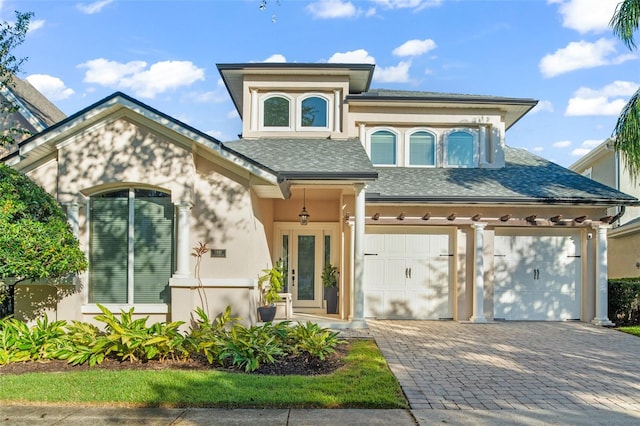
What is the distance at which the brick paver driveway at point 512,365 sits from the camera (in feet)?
20.6

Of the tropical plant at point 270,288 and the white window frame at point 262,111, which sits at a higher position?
the white window frame at point 262,111

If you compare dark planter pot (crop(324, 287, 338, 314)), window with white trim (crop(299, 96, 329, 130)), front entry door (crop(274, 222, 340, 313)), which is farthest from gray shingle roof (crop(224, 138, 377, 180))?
dark planter pot (crop(324, 287, 338, 314))

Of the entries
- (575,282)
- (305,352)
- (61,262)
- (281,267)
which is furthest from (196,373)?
(575,282)

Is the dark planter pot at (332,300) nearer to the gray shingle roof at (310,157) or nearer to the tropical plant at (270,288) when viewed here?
the tropical plant at (270,288)

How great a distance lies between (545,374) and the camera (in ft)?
24.8

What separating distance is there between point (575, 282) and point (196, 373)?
34.6 ft

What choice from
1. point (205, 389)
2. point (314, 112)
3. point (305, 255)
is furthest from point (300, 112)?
point (205, 389)

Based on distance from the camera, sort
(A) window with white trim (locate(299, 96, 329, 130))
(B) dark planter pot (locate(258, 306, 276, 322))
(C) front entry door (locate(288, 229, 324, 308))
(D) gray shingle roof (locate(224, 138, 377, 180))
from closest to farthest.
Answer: (D) gray shingle roof (locate(224, 138, 377, 180))
(B) dark planter pot (locate(258, 306, 276, 322))
(A) window with white trim (locate(299, 96, 329, 130))
(C) front entry door (locate(288, 229, 324, 308))

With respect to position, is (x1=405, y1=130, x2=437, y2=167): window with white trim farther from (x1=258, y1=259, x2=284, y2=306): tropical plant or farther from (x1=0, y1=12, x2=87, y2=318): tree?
(x1=0, y1=12, x2=87, y2=318): tree

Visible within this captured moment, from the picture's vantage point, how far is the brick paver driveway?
629 centimetres

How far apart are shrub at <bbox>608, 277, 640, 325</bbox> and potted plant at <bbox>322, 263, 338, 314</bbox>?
7.30 metres

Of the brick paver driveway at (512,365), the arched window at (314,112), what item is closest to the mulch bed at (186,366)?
the brick paver driveway at (512,365)

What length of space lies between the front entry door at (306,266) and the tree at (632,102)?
833cm

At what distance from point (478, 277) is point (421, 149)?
14.2ft
